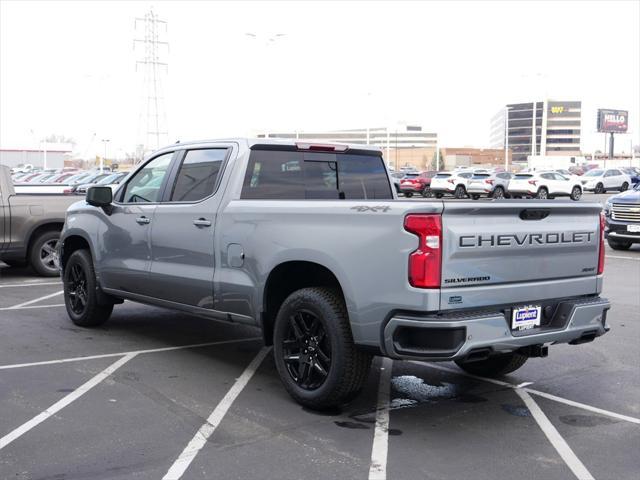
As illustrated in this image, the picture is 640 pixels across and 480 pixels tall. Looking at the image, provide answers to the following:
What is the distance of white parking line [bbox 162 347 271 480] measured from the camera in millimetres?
4218

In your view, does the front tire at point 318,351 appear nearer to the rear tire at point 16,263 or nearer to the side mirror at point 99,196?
the side mirror at point 99,196

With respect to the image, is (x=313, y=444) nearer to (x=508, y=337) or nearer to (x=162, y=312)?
(x=508, y=337)

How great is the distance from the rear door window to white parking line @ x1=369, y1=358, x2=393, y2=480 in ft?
7.10

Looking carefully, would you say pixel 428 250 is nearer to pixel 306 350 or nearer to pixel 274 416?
pixel 306 350

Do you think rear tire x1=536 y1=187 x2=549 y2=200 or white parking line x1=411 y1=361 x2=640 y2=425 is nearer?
white parking line x1=411 y1=361 x2=640 y2=425

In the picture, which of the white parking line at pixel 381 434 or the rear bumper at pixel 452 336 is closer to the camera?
the white parking line at pixel 381 434

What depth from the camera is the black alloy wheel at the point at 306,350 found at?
5.23 metres

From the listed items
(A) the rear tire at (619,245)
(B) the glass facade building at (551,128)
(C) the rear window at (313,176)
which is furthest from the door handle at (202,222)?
(B) the glass facade building at (551,128)

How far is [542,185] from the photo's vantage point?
4256 cm

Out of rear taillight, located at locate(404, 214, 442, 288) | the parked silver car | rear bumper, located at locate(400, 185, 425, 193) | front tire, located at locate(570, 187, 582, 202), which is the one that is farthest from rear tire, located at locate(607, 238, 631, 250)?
rear bumper, located at locate(400, 185, 425, 193)

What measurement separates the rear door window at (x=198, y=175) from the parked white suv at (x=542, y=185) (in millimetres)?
37355

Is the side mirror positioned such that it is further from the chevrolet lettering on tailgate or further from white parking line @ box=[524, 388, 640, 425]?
white parking line @ box=[524, 388, 640, 425]

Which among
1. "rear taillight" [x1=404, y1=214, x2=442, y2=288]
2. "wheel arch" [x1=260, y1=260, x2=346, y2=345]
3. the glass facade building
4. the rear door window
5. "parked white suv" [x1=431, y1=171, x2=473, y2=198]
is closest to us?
"rear taillight" [x1=404, y1=214, x2=442, y2=288]

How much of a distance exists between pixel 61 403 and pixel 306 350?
6.00 feet
